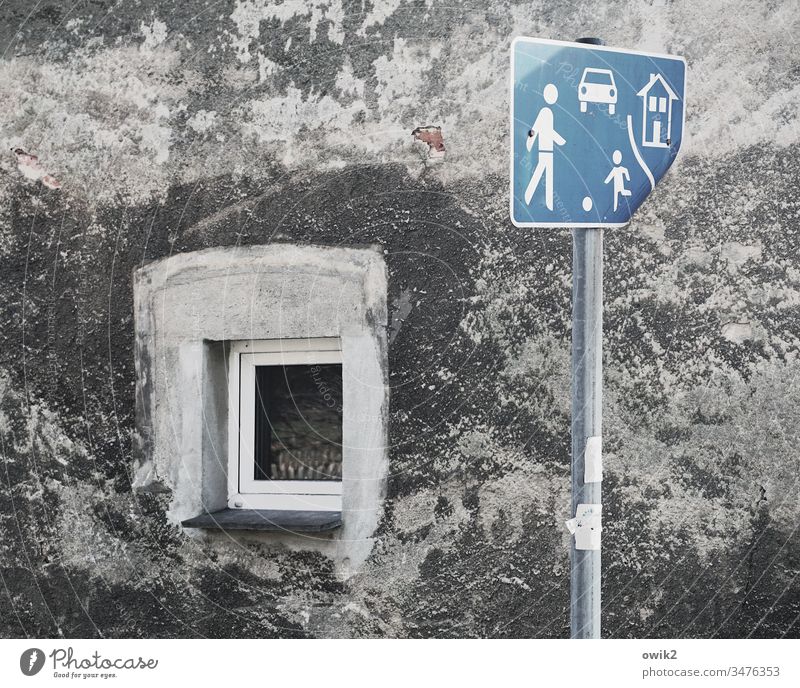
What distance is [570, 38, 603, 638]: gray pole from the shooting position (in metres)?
2.47

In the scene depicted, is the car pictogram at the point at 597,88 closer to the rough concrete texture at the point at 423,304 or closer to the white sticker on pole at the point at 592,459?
the white sticker on pole at the point at 592,459

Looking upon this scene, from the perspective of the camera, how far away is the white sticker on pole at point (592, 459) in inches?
97.7

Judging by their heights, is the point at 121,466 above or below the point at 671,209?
below

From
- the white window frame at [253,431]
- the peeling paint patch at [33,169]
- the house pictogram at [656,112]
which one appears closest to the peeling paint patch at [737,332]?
the house pictogram at [656,112]

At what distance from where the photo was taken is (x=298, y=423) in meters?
4.43

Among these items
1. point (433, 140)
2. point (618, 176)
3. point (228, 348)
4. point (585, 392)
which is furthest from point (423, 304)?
point (585, 392)

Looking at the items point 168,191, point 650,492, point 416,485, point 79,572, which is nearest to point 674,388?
Result: point 650,492

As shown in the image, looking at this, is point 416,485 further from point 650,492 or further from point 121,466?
point 121,466

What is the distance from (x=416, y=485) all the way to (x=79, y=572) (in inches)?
61.1

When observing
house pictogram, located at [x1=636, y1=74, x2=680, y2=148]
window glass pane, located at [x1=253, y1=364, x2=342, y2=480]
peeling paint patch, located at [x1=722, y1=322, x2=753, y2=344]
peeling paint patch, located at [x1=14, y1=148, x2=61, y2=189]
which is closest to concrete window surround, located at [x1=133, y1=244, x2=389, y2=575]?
window glass pane, located at [x1=253, y1=364, x2=342, y2=480]

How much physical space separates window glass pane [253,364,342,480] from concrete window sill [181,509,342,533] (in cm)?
17

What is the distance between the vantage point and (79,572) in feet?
15.0

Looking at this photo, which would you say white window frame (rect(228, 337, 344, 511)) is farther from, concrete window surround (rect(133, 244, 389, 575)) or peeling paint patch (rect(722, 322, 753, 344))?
peeling paint patch (rect(722, 322, 753, 344))

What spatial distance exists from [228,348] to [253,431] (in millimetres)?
364
